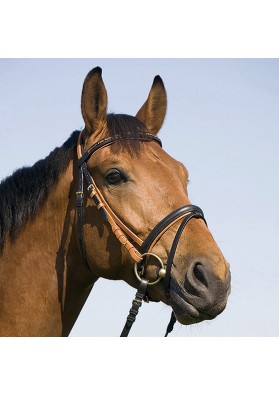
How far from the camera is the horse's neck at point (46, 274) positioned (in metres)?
5.31

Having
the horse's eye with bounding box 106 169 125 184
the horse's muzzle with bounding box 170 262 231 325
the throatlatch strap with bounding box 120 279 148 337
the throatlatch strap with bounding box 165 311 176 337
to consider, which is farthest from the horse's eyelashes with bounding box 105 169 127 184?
the throatlatch strap with bounding box 165 311 176 337

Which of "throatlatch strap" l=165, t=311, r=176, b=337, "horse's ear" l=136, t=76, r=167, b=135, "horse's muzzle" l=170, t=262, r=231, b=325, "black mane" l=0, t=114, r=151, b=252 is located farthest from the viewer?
"horse's ear" l=136, t=76, r=167, b=135

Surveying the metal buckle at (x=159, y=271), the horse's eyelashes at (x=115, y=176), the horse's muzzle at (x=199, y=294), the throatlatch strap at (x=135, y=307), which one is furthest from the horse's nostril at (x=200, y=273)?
the horse's eyelashes at (x=115, y=176)

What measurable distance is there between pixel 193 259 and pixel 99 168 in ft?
5.38

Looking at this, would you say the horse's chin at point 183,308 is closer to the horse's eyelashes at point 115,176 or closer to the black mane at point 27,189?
the horse's eyelashes at point 115,176

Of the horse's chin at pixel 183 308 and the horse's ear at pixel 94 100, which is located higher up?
the horse's ear at pixel 94 100

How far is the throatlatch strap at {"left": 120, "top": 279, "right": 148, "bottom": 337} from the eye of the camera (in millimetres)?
4945

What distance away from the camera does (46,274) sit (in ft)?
17.8

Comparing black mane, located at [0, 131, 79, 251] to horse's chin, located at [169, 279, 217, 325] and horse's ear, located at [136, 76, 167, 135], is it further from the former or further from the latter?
horse's chin, located at [169, 279, 217, 325]

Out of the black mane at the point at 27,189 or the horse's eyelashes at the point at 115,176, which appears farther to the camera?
the black mane at the point at 27,189

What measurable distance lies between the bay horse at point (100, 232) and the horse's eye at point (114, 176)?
1 cm

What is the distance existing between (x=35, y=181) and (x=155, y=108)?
1.96m

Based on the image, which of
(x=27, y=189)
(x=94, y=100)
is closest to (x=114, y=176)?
(x=94, y=100)

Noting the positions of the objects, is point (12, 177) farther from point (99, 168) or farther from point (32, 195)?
point (99, 168)
